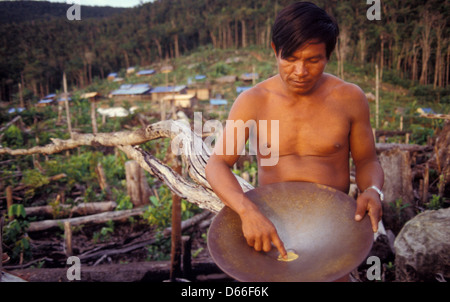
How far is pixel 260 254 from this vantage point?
45.4 inches

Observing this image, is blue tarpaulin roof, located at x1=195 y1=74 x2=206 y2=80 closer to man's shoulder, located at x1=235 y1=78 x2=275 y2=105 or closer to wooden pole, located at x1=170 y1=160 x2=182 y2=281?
wooden pole, located at x1=170 y1=160 x2=182 y2=281

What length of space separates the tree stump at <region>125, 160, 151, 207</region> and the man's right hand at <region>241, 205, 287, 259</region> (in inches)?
192

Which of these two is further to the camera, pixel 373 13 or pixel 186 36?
pixel 186 36

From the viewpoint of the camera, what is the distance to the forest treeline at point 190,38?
21.4 meters

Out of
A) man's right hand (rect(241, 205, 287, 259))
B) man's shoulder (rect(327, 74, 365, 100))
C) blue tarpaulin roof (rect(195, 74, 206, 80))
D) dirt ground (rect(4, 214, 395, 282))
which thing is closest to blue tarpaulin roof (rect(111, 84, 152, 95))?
blue tarpaulin roof (rect(195, 74, 206, 80))

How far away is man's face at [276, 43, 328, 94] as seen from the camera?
1206 millimetres

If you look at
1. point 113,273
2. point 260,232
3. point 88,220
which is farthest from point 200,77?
point 260,232

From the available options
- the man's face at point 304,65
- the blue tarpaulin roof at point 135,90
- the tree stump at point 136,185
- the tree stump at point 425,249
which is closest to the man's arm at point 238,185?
the man's face at point 304,65

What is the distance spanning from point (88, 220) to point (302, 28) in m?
5.00

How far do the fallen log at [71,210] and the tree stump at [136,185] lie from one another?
484 millimetres

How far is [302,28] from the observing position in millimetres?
1178

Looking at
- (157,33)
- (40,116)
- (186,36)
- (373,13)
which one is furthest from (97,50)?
(373,13)

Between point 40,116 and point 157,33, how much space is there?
41099 mm
